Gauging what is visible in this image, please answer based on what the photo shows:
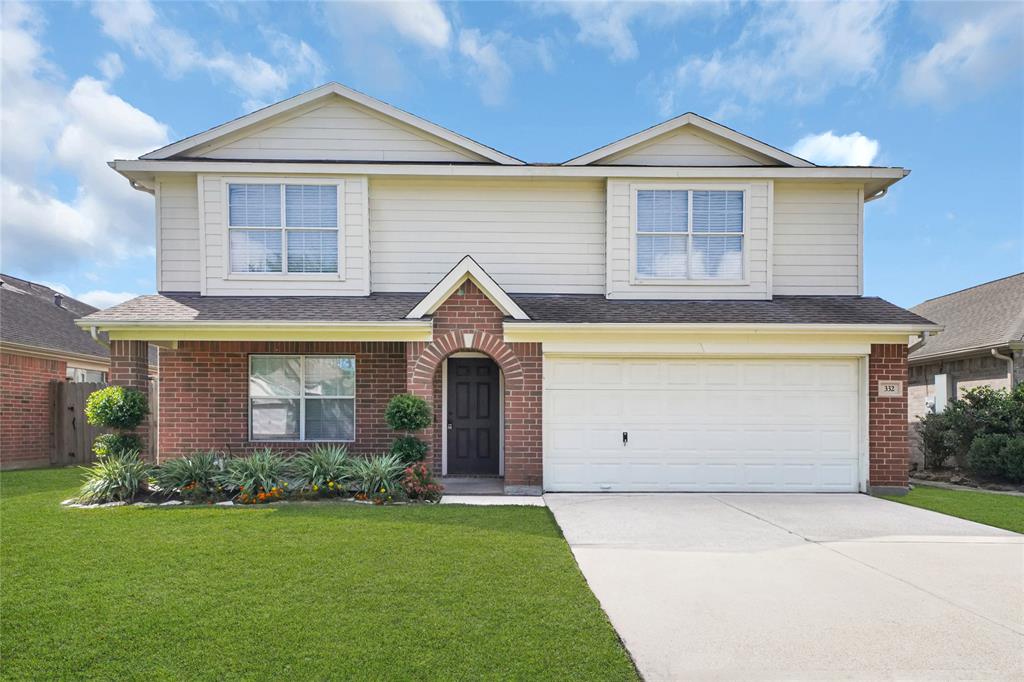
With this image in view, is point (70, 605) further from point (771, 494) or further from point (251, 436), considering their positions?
point (771, 494)

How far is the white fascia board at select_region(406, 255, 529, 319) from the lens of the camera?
34.0 feet

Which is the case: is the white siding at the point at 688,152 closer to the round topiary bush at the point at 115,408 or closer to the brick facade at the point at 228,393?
the brick facade at the point at 228,393

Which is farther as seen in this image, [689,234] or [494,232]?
[494,232]

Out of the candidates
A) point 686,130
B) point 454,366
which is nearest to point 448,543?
point 454,366

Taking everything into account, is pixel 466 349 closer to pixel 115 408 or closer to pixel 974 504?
pixel 115 408

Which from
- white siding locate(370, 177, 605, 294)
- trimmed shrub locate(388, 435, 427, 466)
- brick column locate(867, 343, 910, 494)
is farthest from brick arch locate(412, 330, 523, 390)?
brick column locate(867, 343, 910, 494)

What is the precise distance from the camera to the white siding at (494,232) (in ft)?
39.3

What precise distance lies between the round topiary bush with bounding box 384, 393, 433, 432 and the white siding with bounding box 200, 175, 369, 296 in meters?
2.75

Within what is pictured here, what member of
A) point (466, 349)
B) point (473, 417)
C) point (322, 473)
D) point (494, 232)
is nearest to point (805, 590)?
point (466, 349)

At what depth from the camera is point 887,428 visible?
10.8m

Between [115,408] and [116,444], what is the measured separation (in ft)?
1.99

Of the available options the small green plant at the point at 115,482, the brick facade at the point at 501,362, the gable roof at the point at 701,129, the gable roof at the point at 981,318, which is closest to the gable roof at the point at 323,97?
the gable roof at the point at 701,129

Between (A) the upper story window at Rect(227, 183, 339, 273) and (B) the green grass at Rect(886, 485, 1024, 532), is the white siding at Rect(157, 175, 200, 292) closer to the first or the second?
(A) the upper story window at Rect(227, 183, 339, 273)

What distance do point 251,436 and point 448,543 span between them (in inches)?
247
